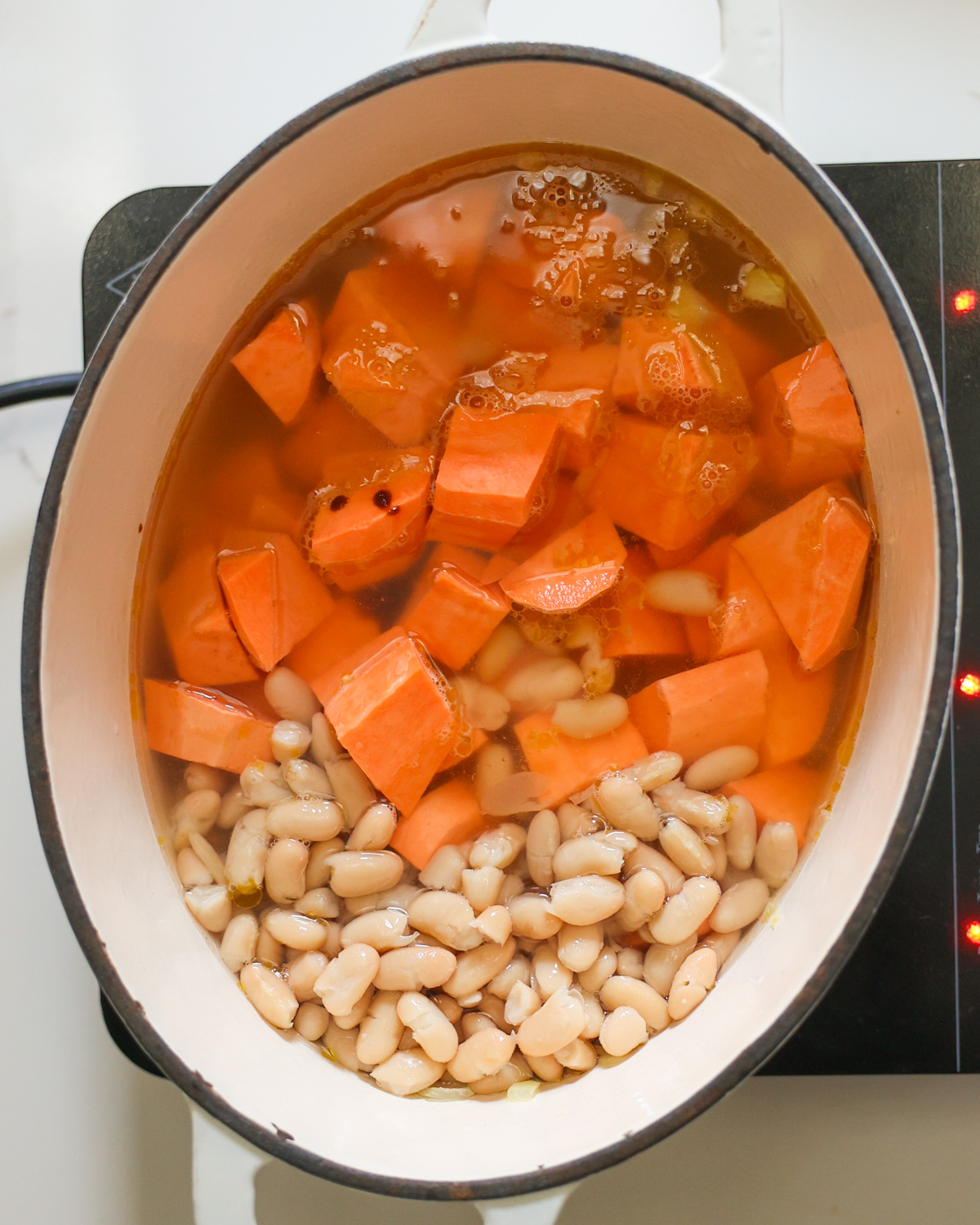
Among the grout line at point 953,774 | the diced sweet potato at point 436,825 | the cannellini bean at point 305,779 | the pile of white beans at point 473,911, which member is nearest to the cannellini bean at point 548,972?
the pile of white beans at point 473,911

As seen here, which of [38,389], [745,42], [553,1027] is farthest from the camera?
[38,389]

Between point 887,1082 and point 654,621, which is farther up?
point 654,621

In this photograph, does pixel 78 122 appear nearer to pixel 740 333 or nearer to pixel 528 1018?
pixel 740 333

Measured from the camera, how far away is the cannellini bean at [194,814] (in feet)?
2.32

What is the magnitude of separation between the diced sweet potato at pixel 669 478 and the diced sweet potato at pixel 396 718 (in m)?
0.20

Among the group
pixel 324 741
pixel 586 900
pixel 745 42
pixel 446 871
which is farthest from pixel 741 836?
pixel 745 42

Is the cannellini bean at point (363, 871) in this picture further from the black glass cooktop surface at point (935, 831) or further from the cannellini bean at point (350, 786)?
the black glass cooktop surface at point (935, 831)

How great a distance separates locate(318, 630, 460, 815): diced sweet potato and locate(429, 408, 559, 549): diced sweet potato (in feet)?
0.39

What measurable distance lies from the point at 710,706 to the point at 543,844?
172mm

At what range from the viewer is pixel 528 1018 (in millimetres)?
656

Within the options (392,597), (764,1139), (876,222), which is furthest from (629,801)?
(876,222)

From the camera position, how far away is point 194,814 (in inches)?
28.0

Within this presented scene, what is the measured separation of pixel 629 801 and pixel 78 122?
0.77 meters

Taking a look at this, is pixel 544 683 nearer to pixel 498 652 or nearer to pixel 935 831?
pixel 498 652
